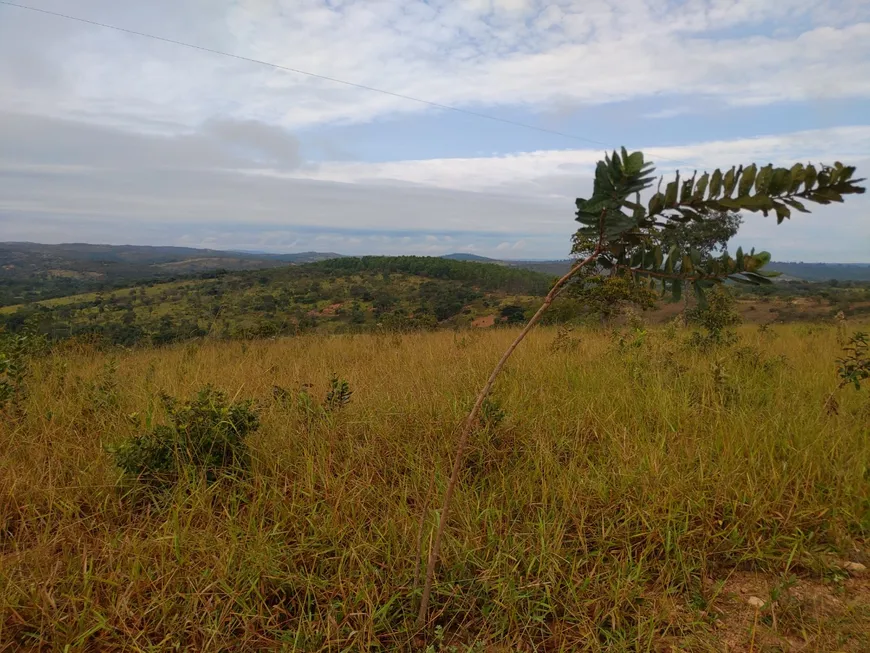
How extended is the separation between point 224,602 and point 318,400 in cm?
181

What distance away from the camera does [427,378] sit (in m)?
3.95

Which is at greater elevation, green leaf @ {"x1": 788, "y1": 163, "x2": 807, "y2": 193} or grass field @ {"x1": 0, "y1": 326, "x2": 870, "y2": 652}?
green leaf @ {"x1": 788, "y1": 163, "x2": 807, "y2": 193}

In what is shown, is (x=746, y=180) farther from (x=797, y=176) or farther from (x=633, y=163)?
(x=633, y=163)

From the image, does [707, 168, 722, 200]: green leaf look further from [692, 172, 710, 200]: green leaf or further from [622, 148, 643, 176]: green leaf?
[622, 148, 643, 176]: green leaf

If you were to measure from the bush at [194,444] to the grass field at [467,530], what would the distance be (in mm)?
100

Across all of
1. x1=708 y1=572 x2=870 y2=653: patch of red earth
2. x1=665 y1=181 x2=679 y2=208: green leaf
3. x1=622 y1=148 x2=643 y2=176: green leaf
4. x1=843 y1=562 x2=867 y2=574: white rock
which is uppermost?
x1=622 y1=148 x2=643 y2=176: green leaf

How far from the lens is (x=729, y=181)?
1.07 meters

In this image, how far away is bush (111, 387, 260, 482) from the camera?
2.35 meters

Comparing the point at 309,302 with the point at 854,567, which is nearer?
the point at 854,567

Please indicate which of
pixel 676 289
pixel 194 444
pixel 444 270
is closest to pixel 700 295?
pixel 676 289

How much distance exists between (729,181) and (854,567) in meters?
1.93

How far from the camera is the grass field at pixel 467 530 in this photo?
1601 millimetres

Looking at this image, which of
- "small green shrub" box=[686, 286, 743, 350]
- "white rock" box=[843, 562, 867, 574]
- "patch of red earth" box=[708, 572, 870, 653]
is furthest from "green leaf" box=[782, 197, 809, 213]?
"small green shrub" box=[686, 286, 743, 350]

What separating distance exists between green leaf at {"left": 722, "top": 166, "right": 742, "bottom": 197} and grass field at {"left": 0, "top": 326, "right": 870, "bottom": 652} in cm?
143
